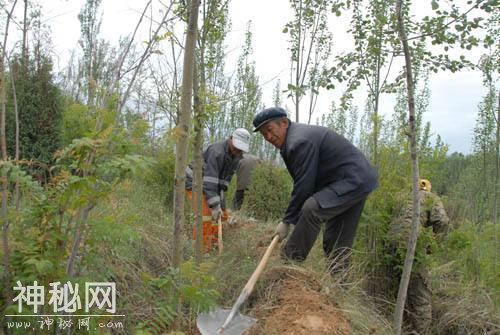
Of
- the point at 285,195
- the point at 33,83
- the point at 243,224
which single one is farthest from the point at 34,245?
the point at 33,83

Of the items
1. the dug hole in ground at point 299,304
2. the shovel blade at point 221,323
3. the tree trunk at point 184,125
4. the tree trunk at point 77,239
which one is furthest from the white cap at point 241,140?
the tree trunk at point 77,239

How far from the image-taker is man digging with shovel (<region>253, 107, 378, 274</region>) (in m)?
3.81

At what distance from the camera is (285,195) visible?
8430 millimetres

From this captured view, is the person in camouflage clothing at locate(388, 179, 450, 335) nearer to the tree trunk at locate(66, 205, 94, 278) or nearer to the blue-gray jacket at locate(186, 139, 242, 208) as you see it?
the blue-gray jacket at locate(186, 139, 242, 208)

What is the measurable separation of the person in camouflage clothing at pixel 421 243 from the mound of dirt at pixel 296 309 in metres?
1.73

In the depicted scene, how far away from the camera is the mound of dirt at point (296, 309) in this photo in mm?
2859

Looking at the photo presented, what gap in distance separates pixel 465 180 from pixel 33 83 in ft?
41.1

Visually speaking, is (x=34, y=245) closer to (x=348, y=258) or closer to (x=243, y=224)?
(x=348, y=258)

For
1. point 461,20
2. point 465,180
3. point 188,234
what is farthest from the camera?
point 465,180

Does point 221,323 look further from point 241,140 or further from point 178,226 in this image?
point 241,140

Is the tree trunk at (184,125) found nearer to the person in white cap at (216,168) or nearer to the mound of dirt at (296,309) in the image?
the mound of dirt at (296,309)

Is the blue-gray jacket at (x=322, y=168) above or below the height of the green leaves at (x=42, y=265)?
above

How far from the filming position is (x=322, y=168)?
13.6ft

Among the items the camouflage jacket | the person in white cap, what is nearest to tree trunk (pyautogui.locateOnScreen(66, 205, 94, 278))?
the person in white cap
